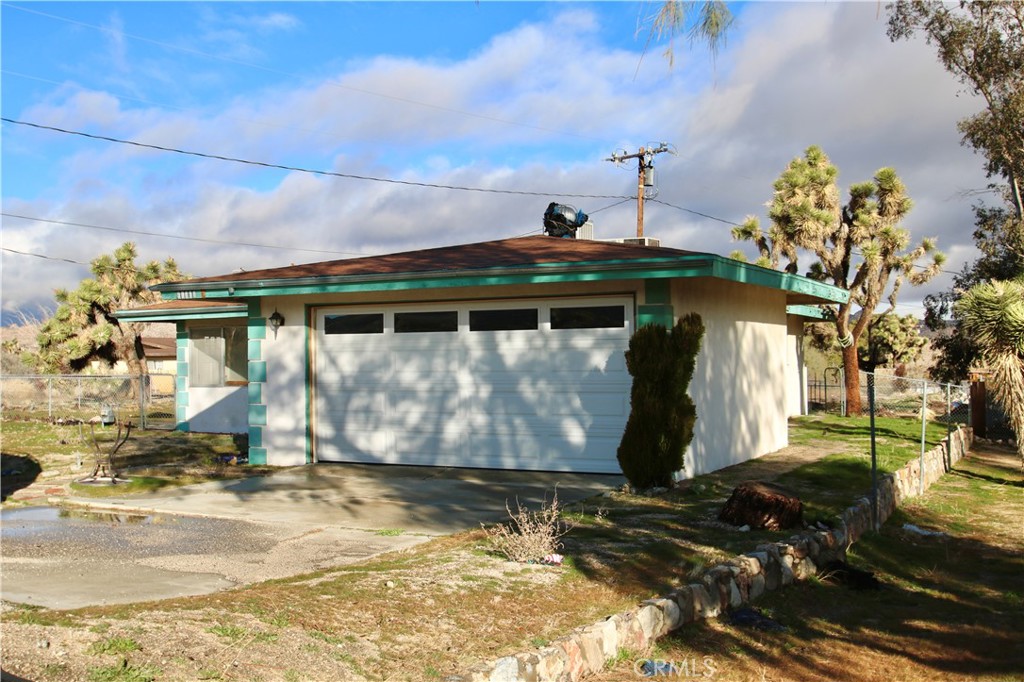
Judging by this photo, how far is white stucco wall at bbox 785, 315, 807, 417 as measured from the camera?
25.4 m

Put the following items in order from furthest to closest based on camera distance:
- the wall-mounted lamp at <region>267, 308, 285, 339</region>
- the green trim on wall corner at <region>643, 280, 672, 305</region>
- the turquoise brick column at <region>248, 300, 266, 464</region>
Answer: the turquoise brick column at <region>248, 300, 266, 464</region>, the wall-mounted lamp at <region>267, 308, 285, 339</region>, the green trim on wall corner at <region>643, 280, 672, 305</region>

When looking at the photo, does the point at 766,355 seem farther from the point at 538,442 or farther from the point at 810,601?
the point at 810,601

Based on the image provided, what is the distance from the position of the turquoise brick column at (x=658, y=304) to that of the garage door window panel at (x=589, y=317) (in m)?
0.51

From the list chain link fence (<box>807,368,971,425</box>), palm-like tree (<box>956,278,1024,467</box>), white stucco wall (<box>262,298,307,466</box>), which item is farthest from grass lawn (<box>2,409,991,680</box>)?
chain link fence (<box>807,368,971,425</box>)

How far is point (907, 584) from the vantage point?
337 inches

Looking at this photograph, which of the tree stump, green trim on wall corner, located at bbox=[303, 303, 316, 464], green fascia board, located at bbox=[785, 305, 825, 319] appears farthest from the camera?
green fascia board, located at bbox=[785, 305, 825, 319]

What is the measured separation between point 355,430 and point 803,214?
16.2 meters

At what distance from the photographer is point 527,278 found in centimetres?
1227

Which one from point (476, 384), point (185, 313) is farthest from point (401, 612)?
point (185, 313)

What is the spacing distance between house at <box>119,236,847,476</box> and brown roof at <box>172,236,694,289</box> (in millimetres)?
70

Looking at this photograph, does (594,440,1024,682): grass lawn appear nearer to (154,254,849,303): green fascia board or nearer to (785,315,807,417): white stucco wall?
(154,254,849,303): green fascia board

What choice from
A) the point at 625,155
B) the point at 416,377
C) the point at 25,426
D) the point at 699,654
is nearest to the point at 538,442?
the point at 416,377

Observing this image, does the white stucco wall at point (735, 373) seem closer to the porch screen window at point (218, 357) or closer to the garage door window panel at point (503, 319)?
the garage door window panel at point (503, 319)

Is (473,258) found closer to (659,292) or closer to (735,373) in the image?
(659,292)
